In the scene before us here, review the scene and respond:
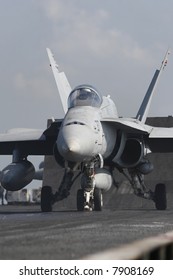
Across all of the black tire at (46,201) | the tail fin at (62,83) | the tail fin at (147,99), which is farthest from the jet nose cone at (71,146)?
the tail fin at (147,99)

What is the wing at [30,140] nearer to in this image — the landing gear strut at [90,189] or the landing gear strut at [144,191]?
the landing gear strut at [90,189]

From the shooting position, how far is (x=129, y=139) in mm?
19781

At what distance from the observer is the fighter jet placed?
16781mm

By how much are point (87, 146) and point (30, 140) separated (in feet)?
14.5

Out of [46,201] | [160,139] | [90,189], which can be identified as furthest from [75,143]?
[160,139]

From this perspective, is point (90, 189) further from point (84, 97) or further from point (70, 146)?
point (84, 97)

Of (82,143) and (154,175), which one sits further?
(154,175)

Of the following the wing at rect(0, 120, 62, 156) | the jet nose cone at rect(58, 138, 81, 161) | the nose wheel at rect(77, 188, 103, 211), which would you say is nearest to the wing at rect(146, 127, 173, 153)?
the wing at rect(0, 120, 62, 156)

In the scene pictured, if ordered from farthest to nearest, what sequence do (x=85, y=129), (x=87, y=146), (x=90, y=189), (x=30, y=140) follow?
(x=30, y=140) → (x=90, y=189) → (x=85, y=129) → (x=87, y=146)

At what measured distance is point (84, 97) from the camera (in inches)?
722

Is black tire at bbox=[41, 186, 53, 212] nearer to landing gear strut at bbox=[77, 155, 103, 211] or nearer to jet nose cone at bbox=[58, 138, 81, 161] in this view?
landing gear strut at bbox=[77, 155, 103, 211]
